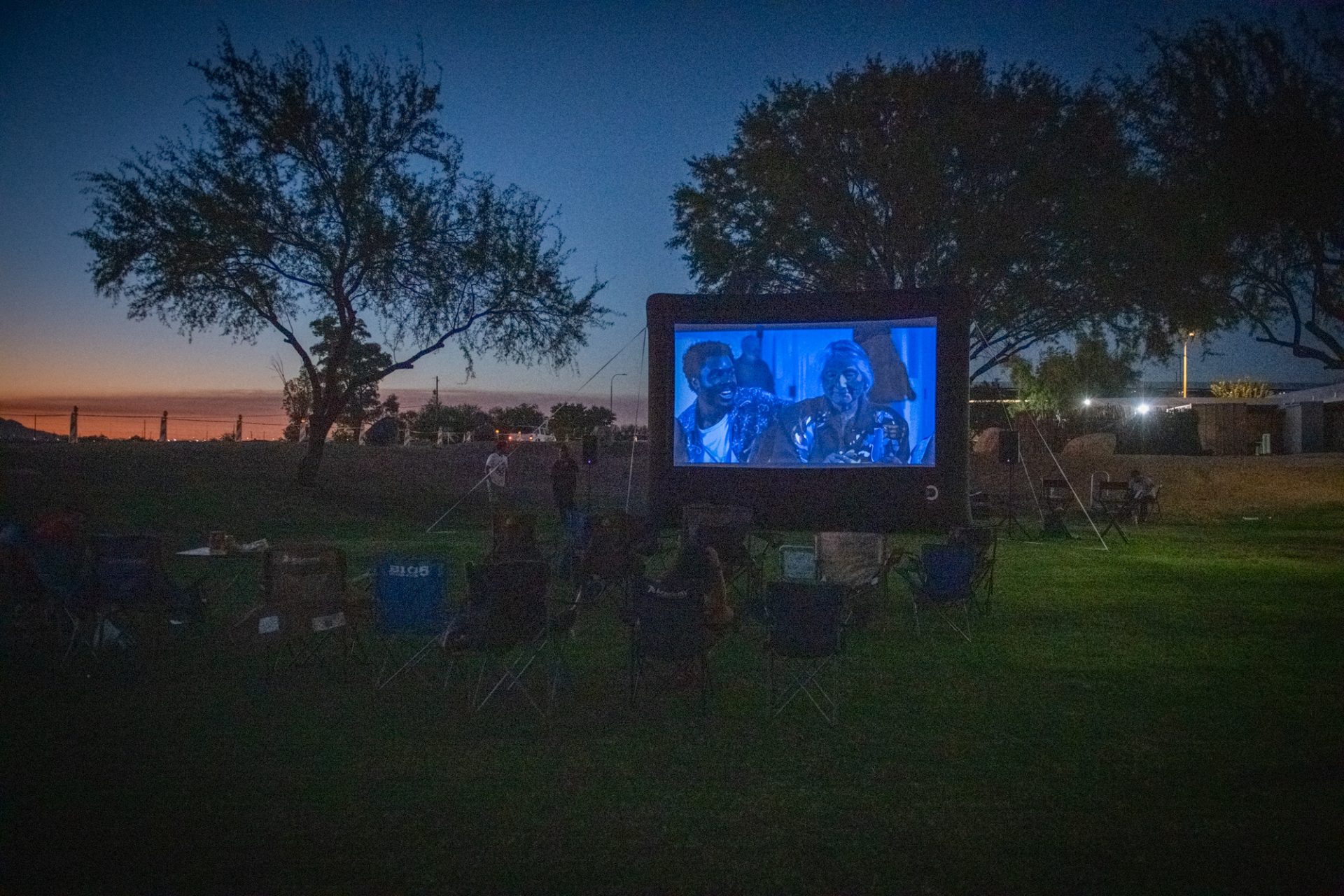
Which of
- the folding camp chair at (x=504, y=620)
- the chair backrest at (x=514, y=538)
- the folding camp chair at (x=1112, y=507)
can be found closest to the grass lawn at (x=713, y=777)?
the folding camp chair at (x=504, y=620)

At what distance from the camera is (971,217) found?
21031mm

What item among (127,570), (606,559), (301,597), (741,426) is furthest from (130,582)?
(741,426)

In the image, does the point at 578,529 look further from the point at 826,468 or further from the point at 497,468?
the point at 497,468

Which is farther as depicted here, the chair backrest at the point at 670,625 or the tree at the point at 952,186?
the tree at the point at 952,186

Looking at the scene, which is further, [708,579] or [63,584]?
[63,584]

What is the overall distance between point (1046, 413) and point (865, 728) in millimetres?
32554

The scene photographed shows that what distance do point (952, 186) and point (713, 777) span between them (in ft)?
60.8

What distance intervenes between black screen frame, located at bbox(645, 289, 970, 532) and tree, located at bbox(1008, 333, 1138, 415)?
23546 mm

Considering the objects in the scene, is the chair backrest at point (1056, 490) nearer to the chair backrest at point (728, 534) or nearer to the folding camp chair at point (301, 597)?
the chair backrest at point (728, 534)

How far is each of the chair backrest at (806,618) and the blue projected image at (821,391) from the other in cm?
945

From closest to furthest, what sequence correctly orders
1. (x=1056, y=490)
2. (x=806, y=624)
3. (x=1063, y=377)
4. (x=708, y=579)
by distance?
(x=806, y=624)
(x=708, y=579)
(x=1056, y=490)
(x=1063, y=377)

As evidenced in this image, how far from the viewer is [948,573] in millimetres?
8703

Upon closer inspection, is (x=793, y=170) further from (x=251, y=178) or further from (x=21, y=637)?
(x=21, y=637)

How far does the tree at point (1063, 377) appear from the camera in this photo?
38406 mm
